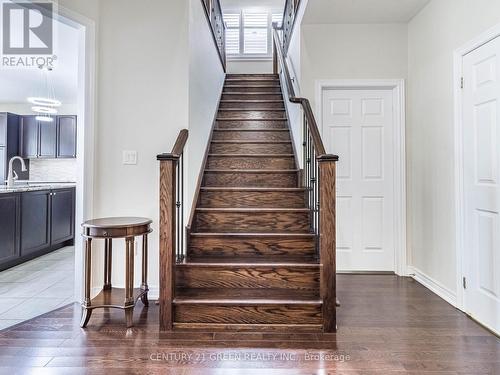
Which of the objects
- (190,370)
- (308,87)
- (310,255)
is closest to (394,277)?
(310,255)

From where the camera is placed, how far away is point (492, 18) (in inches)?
87.4

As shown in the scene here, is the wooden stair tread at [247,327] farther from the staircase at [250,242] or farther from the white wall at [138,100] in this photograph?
the white wall at [138,100]

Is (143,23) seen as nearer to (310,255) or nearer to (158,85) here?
(158,85)

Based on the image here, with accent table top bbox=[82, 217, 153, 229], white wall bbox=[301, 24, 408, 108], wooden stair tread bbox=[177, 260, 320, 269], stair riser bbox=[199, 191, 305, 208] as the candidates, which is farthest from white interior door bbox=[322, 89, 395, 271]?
accent table top bbox=[82, 217, 153, 229]

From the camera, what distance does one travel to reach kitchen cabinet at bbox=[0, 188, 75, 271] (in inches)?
142

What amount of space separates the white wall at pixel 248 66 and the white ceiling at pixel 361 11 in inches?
146

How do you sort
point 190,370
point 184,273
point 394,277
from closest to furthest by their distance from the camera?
point 190,370, point 184,273, point 394,277

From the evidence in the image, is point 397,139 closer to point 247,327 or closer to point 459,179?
point 459,179

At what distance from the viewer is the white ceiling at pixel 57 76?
3781 mm

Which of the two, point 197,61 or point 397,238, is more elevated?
point 197,61

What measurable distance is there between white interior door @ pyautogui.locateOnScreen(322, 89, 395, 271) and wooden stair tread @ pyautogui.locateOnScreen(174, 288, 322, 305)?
4.55ft

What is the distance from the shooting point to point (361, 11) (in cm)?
318

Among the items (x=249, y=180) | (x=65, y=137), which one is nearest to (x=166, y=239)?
(x=249, y=180)

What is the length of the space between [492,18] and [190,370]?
295 cm
